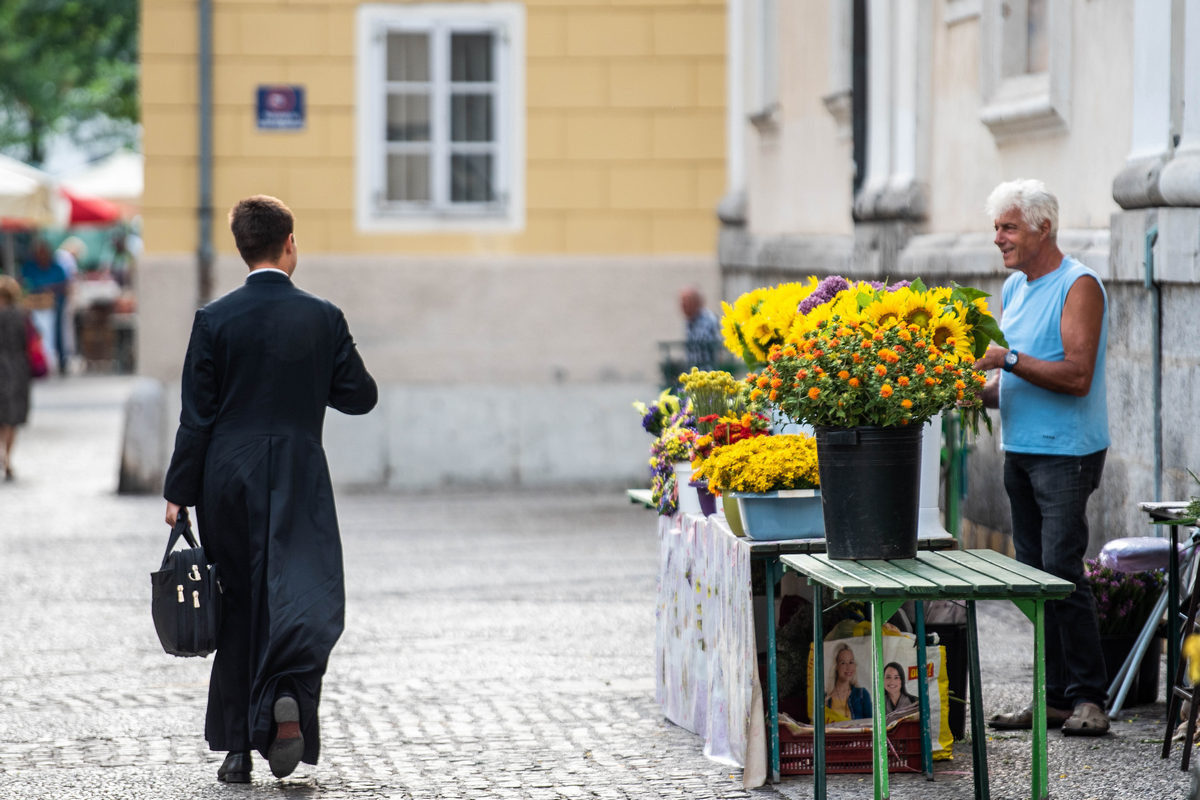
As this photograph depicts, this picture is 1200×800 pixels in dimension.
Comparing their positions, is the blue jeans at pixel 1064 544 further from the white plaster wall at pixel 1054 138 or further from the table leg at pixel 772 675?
the white plaster wall at pixel 1054 138

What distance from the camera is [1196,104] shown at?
25.9 feet

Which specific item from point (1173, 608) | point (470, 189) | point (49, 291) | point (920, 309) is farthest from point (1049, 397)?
point (49, 291)

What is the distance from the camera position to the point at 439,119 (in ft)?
53.0

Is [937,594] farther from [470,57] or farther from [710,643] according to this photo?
[470,57]

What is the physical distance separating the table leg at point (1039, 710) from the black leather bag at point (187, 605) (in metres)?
2.51

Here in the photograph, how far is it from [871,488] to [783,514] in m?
0.57

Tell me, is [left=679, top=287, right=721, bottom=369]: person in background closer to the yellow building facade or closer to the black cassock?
the yellow building facade

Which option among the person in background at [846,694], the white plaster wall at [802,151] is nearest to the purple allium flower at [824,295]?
the person in background at [846,694]

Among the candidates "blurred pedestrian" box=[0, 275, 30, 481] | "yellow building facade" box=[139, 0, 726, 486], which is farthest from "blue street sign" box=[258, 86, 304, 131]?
"blurred pedestrian" box=[0, 275, 30, 481]

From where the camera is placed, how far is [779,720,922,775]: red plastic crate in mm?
6094

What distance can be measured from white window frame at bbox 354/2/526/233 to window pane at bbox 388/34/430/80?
0.07 meters

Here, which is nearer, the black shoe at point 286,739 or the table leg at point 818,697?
the table leg at point 818,697

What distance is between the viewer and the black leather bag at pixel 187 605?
20.0 feet

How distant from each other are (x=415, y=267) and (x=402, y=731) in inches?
369
